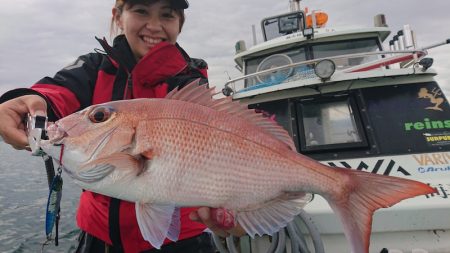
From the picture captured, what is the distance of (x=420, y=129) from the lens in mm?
4918

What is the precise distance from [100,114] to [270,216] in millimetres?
986

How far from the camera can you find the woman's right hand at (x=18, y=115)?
1.62 metres

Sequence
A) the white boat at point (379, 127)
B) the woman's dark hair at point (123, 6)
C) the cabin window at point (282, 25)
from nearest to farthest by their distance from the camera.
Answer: the woman's dark hair at point (123, 6) → the white boat at point (379, 127) → the cabin window at point (282, 25)

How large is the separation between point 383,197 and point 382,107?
13.0 feet

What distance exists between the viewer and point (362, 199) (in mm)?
1780

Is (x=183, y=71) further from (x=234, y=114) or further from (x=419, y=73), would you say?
(x=419, y=73)

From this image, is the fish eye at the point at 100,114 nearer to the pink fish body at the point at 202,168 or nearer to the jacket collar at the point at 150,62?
the pink fish body at the point at 202,168

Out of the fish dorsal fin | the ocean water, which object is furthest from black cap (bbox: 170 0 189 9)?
the ocean water

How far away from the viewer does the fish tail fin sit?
170 cm

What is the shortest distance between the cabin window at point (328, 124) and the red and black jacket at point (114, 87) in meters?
3.33

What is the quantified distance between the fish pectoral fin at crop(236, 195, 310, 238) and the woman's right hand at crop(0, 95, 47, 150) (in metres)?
1.09

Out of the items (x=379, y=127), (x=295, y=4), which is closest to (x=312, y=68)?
(x=379, y=127)

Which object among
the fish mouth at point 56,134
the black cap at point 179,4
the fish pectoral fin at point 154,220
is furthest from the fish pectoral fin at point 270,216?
the black cap at point 179,4

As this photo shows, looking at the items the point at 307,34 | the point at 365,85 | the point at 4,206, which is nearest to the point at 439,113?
the point at 365,85
